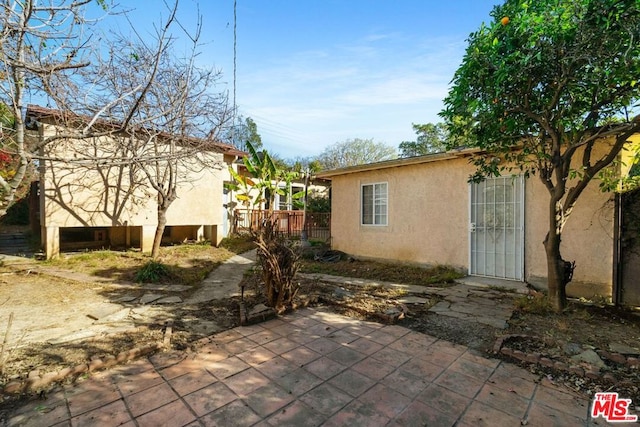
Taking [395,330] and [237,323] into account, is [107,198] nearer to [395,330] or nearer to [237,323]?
[237,323]

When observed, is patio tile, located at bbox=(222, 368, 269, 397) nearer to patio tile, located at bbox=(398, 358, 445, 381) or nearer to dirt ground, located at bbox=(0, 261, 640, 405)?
dirt ground, located at bbox=(0, 261, 640, 405)

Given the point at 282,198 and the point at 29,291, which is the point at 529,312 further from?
the point at 282,198

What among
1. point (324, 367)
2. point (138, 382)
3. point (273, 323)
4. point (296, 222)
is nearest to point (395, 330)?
point (324, 367)

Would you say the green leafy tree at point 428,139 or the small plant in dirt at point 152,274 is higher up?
the green leafy tree at point 428,139

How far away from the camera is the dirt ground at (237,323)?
312cm

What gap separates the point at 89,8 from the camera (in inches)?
158

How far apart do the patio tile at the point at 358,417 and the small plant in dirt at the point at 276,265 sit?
98.7 inches

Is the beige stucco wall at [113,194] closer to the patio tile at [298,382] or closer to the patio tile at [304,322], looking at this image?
the patio tile at [304,322]

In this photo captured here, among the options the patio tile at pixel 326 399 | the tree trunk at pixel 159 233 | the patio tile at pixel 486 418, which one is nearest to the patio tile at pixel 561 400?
the patio tile at pixel 486 418

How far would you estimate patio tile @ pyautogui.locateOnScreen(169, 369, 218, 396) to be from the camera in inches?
105

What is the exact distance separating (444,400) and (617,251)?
4.82 meters

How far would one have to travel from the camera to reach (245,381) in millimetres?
2811

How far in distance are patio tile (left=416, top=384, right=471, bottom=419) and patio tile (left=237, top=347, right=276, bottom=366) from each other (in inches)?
64.3

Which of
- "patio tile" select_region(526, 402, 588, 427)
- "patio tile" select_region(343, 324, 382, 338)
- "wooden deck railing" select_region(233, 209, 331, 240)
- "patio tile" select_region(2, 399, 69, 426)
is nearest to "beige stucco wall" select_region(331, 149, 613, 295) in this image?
"patio tile" select_region(343, 324, 382, 338)
